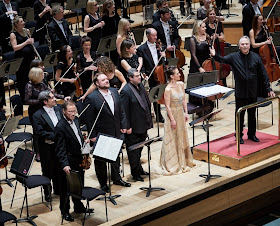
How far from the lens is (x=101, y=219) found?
603 cm

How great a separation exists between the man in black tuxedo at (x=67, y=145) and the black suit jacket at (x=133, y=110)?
0.83 meters

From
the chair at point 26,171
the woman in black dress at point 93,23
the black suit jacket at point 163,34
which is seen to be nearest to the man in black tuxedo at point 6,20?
the woman in black dress at point 93,23

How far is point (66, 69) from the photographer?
7922 millimetres

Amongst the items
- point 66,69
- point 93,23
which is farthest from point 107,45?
point 66,69

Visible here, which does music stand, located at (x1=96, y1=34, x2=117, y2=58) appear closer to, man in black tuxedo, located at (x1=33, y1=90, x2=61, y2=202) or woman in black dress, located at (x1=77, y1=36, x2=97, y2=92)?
woman in black dress, located at (x1=77, y1=36, x2=97, y2=92)

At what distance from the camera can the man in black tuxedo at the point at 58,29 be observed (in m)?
8.72

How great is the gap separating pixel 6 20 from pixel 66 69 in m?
1.64

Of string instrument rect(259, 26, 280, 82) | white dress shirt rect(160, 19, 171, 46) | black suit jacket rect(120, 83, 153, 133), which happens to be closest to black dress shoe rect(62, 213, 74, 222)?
black suit jacket rect(120, 83, 153, 133)

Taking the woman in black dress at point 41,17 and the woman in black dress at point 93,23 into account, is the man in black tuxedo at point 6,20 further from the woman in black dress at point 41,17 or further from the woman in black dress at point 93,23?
the woman in black dress at point 93,23

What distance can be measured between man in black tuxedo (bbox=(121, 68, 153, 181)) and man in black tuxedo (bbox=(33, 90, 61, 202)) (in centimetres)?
73

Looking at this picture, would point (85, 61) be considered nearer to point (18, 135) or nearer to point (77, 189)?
point (18, 135)

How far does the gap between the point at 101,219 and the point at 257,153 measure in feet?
6.59

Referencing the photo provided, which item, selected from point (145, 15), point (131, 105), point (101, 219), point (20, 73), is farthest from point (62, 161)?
point (145, 15)

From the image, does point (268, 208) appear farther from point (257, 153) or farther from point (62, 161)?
point (62, 161)
